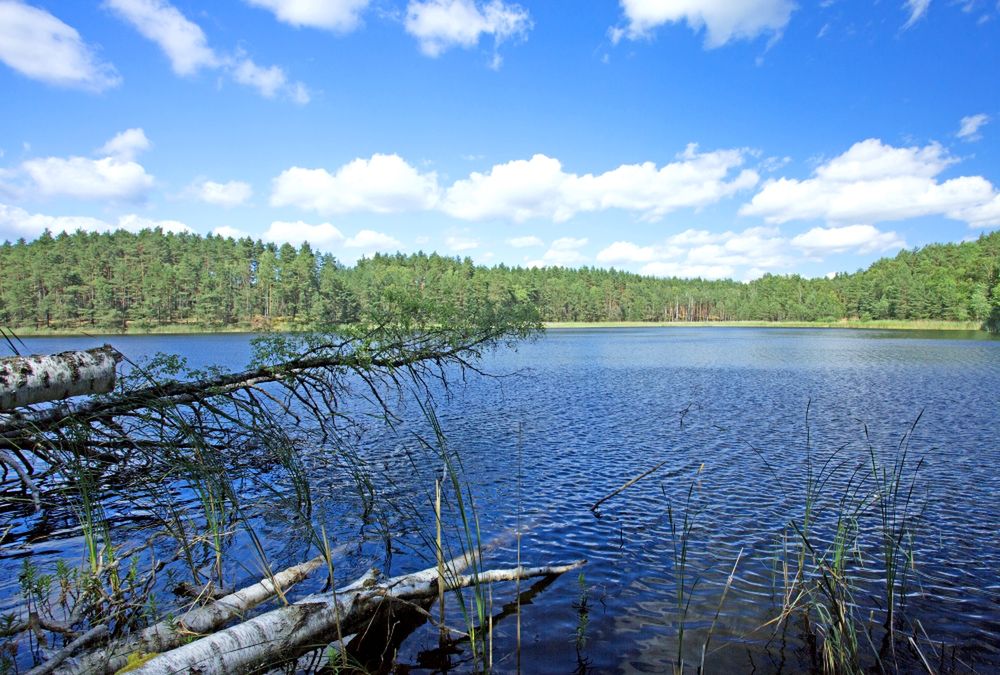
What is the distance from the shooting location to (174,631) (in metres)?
3.95

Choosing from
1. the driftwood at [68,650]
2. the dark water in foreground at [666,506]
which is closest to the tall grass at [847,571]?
the dark water in foreground at [666,506]

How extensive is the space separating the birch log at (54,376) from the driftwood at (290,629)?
493cm

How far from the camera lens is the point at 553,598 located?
6.19 meters

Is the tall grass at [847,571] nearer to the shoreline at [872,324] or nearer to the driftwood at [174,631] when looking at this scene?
the driftwood at [174,631]

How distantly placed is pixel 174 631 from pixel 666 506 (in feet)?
24.8

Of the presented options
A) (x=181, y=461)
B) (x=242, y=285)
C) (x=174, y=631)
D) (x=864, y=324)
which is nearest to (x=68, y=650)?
(x=174, y=631)

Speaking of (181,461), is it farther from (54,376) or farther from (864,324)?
(864,324)

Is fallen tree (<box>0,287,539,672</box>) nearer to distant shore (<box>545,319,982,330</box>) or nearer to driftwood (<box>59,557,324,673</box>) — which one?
driftwood (<box>59,557,324,673</box>)

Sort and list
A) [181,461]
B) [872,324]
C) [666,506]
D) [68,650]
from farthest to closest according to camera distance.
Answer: [872,324], [666,506], [181,461], [68,650]

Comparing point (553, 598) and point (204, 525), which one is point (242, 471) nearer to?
point (204, 525)

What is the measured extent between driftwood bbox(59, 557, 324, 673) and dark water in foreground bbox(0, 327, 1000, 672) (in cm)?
146

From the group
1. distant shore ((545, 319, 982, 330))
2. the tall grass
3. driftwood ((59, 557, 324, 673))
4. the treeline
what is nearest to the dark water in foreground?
the tall grass

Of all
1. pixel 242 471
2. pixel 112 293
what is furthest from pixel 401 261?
pixel 242 471

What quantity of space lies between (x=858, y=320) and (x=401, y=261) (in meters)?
119
